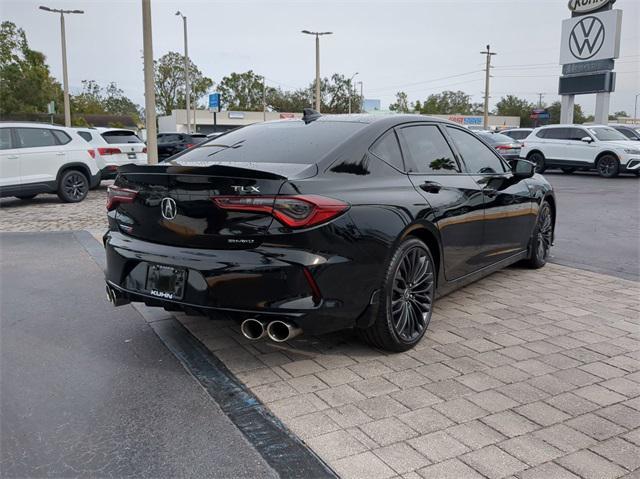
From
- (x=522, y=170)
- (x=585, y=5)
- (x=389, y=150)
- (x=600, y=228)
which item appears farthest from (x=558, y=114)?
(x=389, y=150)

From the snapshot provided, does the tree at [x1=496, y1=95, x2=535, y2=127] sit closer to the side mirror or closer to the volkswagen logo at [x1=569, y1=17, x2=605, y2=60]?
the volkswagen logo at [x1=569, y1=17, x2=605, y2=60]

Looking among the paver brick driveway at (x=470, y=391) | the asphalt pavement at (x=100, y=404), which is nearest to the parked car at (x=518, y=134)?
the paver brick driveway at (x=470, y=391)

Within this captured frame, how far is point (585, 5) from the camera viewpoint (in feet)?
97.2

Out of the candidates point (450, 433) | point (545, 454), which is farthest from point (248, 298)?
point (545, 454)

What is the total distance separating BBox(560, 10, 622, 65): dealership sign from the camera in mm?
27969

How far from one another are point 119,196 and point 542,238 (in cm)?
456

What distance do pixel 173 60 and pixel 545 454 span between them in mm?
89774

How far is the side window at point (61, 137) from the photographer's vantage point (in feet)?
40.0

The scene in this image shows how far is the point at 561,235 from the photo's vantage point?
8.88 m

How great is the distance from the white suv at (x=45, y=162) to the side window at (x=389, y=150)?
30.4 ft

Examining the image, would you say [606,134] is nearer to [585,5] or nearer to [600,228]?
[600,228]

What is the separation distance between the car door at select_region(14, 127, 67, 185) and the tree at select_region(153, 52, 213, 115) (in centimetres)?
7582

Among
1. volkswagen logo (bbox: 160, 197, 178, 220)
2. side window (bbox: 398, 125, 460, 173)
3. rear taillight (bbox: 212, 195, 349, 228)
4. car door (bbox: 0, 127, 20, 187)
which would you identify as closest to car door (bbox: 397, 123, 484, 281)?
side window (bbox: 398, 125, 460, 173)

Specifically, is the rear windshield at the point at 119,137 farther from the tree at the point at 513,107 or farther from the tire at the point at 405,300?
the tree at the point at 513,107
